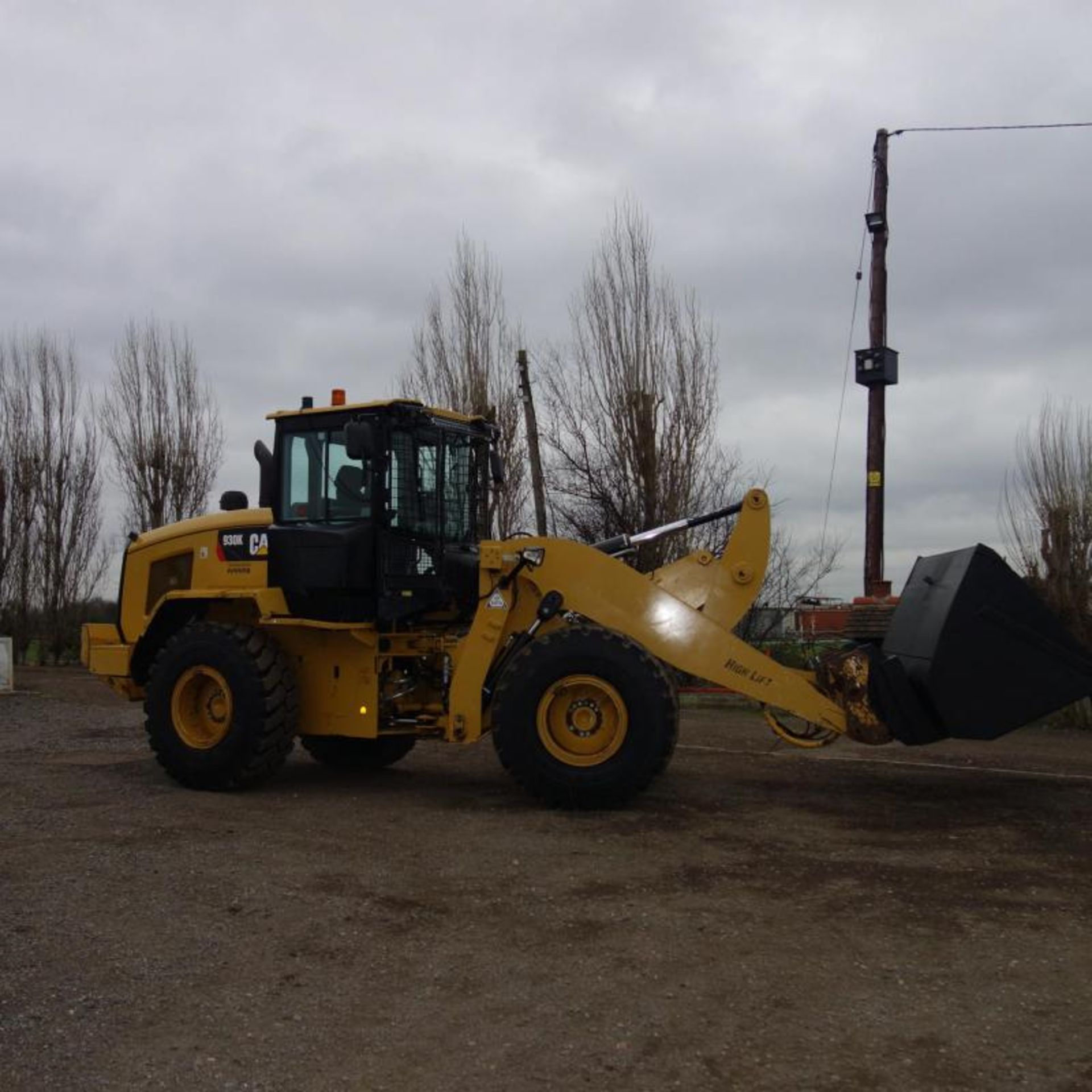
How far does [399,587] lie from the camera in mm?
9078

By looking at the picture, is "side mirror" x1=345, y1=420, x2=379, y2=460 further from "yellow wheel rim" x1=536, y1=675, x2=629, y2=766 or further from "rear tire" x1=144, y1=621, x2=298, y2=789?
"yellow wheel rim" x1=536, y1=675, x2=629, y2=766

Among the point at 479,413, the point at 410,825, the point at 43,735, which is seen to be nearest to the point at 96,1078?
the point at 410,825

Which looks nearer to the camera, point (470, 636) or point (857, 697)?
point (857, 697)

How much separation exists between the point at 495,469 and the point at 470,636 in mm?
1773

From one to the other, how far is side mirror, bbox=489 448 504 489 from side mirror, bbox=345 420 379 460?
1.54 metres

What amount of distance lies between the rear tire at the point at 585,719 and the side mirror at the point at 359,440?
1.83 m

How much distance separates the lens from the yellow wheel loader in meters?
7.95

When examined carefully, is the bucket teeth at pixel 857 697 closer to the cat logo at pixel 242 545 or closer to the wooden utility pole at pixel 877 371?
the cat logo at pixel 242 545

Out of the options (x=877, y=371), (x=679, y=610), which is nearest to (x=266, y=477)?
(x=679, y=610)

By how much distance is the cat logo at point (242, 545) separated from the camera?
9.49 metres

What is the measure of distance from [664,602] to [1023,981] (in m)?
4.11

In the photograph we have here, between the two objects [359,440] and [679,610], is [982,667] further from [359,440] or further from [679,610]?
[359,440]

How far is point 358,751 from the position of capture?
10805 millimetres

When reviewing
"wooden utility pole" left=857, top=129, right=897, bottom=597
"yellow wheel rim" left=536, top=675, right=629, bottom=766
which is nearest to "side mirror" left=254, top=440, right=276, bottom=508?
"yellow wheel rim" left=536, top=675, right=629, bottom=766
